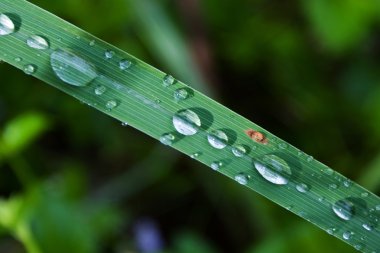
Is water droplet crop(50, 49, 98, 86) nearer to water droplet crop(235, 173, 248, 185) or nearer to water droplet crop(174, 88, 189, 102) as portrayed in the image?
water droplet crop(174, 88, 189, 102)

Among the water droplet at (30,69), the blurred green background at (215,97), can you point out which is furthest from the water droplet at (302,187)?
the blurred green background at (215,97)

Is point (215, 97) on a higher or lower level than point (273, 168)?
lower

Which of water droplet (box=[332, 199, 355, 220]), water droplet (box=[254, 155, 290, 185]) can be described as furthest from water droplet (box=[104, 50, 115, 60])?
water droplet (box=[332, 199, 355, 220])

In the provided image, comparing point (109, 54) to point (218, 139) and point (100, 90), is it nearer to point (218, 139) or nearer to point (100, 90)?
point (100, 90)

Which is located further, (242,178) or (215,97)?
(215,97)

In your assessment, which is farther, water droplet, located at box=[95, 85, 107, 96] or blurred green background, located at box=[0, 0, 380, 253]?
blurred green background, located at box=[0, 0, 380, 253]

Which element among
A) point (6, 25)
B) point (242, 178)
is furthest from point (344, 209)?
point (6, 25)
